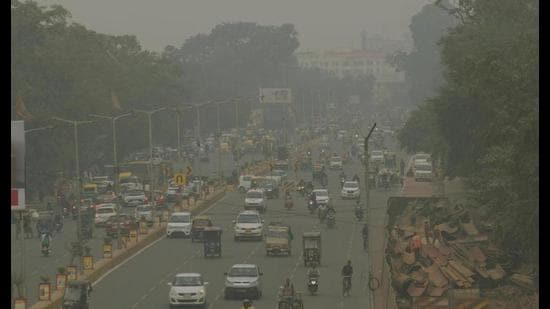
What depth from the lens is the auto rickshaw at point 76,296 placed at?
5938cm

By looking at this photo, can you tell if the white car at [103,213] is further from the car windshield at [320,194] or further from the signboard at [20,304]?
the signboard at [20,304]

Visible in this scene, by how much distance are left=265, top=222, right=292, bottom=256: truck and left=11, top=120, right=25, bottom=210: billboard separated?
18786mm

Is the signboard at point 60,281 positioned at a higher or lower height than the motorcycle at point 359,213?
lower

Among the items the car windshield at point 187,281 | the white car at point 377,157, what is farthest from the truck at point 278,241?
the white car at point 377,157

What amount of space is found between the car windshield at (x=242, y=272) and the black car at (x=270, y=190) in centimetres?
5072

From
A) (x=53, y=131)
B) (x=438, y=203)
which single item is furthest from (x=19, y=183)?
(x=53, y=131)

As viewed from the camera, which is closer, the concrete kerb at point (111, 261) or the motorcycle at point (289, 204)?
the concrete kerb at point (111, 261)

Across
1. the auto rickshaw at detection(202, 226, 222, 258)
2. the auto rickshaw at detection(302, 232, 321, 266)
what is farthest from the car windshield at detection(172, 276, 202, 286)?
the auto rickshaw at detection(202, 226, 222, 258)

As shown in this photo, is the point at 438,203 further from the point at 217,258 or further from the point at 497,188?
the point at 497,188

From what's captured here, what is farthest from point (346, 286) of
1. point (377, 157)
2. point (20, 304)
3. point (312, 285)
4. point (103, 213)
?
point (377, 157)

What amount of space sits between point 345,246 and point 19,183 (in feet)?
84.9

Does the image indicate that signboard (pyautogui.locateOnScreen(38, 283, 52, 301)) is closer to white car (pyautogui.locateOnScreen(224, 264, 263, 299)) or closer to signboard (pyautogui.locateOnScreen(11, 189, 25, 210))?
signboard (pyautogui.locateOnScreen(11, 189, 25, 210))

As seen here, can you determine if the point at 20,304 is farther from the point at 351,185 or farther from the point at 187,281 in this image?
the point at 351,185

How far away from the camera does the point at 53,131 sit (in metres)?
120
